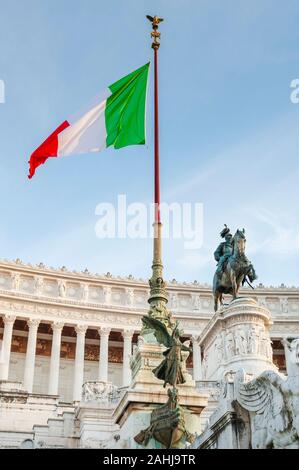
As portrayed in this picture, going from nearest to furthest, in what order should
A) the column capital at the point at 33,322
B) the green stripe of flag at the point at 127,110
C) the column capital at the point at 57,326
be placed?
the green stripe of flag at the point at 127,110 < the column capital at the point at 33,322 < the column capital at the point at 57,326

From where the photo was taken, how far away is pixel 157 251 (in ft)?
66.3

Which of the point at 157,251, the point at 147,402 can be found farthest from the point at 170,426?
the point at 157,251

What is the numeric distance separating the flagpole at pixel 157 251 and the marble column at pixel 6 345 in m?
36.6

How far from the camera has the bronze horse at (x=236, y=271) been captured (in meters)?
24.4

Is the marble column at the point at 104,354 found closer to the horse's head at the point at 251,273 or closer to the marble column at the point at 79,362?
the marble column at the point at 79,362

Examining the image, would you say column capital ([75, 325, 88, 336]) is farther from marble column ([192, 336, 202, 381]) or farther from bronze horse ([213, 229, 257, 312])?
bronze horse ([213, 229, 257, 312])

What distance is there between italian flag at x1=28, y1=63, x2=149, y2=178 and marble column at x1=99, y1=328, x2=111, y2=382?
3885cm

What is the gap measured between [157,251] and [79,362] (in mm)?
42143

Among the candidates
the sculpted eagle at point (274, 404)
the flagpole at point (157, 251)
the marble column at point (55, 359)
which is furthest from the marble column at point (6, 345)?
the sculpted eagle at point (274, 404)

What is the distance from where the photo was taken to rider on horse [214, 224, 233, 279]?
25.2m

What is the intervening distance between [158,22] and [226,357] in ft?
46.2

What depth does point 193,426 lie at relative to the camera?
17094 millimetres
